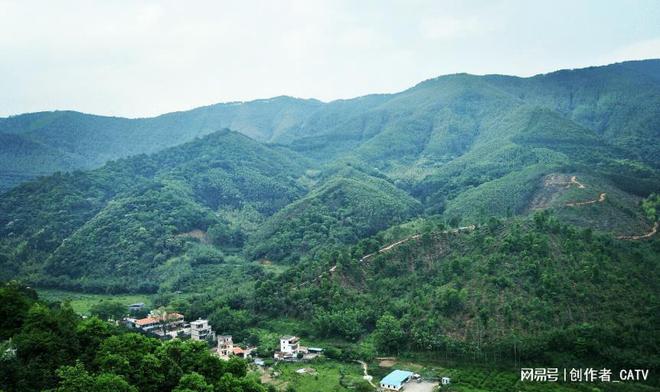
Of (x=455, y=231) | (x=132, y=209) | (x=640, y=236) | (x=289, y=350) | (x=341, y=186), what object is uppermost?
(x=341, y=186)

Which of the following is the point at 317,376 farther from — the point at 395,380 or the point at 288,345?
the point at 395,380

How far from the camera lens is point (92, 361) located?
23.0 meters

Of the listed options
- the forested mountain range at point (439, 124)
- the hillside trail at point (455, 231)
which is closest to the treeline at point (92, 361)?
the hillside trail at point (455, 231)

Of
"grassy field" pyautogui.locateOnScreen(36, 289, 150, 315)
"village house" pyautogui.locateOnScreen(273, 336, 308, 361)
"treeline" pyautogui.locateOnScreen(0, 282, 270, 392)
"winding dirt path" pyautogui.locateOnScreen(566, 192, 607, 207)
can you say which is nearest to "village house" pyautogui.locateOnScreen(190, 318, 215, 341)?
"village house" pyautogui.locateOnScreen(273, 336, 308, 361)

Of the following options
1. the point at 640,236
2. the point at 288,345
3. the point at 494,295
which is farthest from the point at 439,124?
the point at 288,345

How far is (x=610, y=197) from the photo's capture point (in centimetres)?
5541

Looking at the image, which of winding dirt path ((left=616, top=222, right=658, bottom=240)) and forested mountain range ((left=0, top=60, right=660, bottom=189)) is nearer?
winding dirt path ((left=616, top=222, right=658, bottom=240))

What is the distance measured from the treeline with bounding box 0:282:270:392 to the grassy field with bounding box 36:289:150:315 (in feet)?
96.8

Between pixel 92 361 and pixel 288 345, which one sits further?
pixel 288 345

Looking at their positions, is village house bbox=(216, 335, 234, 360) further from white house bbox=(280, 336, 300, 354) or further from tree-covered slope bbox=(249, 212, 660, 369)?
tree-covered slope bbox=(249, 212, 660, 369)

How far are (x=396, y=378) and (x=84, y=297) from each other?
40557 mm

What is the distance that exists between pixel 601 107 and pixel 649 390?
424ft

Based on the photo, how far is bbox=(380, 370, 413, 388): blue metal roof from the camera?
3225 centimetres

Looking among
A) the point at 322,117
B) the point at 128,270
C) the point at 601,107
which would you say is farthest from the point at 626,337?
the point at 322,117
